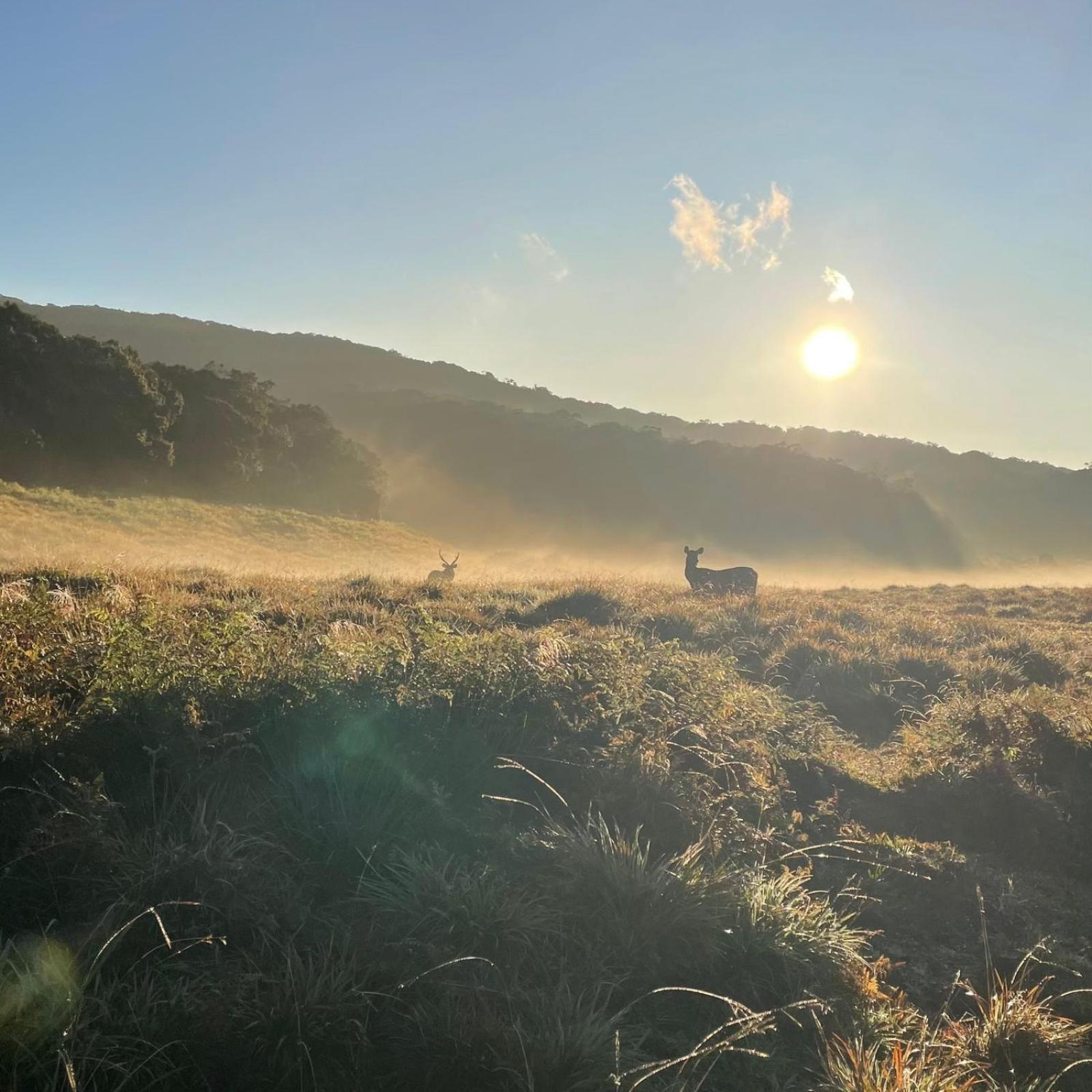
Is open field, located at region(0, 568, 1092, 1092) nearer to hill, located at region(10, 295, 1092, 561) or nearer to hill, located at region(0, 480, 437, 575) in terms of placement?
hill, located at region(0, 480, 437, 575)

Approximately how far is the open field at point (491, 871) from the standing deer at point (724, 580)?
9.86 m

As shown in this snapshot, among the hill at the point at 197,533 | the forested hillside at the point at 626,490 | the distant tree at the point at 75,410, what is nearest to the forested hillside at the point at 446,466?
the distant tree at the point at 75,410

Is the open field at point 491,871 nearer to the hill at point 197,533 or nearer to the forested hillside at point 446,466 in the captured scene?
the hill at point 197,533

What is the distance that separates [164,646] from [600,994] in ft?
13.0

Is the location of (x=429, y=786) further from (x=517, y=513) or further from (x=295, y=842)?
(x=517, y=513)

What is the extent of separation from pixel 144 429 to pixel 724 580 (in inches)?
1141

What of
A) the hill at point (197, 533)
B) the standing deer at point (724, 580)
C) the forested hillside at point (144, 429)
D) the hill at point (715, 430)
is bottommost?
the hill at point (197, 533)

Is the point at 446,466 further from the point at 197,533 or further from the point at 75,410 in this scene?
the point at 197,533

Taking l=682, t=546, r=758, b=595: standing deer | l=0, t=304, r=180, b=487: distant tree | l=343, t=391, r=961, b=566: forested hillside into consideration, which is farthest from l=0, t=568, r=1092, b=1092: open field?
l=343, t=391, r=961, b=566: forested hillside

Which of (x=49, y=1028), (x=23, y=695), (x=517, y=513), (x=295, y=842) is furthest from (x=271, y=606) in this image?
(x=517, y=513)

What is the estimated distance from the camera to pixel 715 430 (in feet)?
364

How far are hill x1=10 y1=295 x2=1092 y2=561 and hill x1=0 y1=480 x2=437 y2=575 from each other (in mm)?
41910

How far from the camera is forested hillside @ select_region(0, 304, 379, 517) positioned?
32156mm

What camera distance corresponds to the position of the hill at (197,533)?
74.3ft
